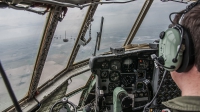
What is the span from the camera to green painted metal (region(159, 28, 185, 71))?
0.93m

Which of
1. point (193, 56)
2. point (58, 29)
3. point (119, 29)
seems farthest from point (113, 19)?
point (193, 56)

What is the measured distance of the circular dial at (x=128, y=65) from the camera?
3.69 m

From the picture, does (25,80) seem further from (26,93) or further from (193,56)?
(193,56)

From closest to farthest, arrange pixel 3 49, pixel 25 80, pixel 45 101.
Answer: pixel 3 49
pixel 25 80
pixel 45 101

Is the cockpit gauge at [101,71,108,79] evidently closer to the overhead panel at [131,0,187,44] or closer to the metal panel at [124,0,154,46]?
the overhead panel at [131,0,187,44]

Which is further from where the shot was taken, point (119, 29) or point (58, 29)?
point (119, 29)

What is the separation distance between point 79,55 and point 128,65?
6.82ft

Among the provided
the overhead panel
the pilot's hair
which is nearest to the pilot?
the pilot's hair

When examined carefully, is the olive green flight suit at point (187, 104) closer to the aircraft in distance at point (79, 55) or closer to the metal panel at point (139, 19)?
the aircraft in distance at point (79, 55)

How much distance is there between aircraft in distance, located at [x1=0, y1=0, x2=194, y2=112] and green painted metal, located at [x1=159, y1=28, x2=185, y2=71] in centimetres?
132

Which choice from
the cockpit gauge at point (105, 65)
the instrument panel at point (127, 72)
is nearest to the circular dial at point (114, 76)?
the instrument panel at point (127, 72)

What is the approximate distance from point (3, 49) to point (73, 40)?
1.82 m

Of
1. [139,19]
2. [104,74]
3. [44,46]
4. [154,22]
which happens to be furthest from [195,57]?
[154,22]

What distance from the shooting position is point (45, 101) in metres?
4.54
